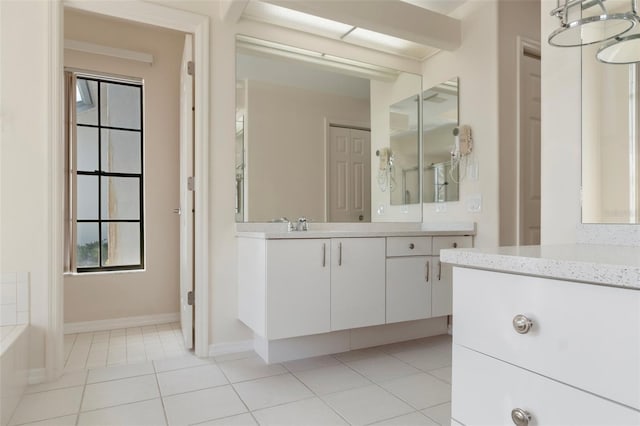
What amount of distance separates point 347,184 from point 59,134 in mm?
1959

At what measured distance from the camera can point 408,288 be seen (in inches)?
102

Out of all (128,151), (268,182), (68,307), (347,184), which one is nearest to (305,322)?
(268,182)

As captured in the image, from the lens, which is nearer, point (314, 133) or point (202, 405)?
point (202, 405)

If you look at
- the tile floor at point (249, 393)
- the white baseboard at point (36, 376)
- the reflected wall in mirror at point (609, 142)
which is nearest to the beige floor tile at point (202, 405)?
the tile floor at point (249, 393)

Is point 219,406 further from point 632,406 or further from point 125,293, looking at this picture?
point 125,293

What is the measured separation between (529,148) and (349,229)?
4.97 feet

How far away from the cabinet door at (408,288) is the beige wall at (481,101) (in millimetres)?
523

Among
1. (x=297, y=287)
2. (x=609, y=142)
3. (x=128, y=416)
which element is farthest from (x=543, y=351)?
(x=128, y=416)

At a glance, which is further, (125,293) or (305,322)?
(125,293)

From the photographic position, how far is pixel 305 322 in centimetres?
222

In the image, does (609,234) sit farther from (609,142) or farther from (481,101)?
(481,101)

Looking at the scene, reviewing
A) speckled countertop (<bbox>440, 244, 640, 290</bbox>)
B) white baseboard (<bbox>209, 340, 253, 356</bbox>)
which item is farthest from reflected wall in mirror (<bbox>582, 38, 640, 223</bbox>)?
white baseboard (<bbox>209, 340, 253, 356</bbox>)

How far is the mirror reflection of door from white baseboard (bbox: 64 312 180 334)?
5.98 feet

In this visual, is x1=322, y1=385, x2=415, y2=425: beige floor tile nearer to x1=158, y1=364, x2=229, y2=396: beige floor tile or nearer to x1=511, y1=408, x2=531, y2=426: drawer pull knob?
x1=158, y1=364, x2=229, y2=396: beige floor tile
